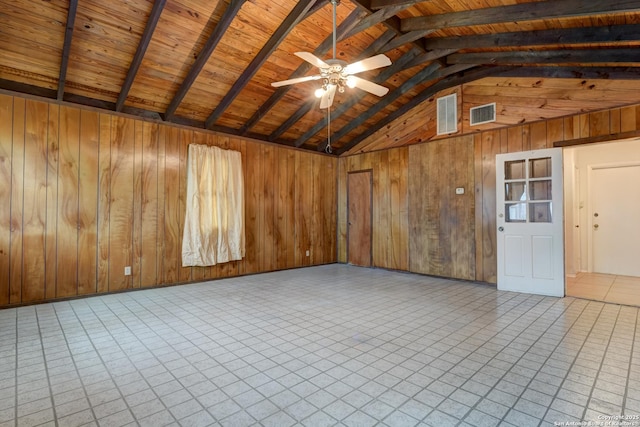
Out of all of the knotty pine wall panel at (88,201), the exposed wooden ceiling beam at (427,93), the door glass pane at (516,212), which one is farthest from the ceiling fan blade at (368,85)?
the knotty pine wall panel at (88,201)

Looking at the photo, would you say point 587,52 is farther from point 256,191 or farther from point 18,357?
point 18,357

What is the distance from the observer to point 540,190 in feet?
15.4

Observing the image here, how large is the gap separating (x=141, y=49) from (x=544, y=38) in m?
4.76

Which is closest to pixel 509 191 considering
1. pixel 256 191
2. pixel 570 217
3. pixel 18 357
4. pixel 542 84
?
pixel 542 84

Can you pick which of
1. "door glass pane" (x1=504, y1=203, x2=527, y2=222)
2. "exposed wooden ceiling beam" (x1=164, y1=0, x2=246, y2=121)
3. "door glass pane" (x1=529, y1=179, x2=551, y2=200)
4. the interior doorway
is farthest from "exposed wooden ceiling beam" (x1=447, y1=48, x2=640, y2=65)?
"exposed wooden ceiling beam" (x1=164, y1=0, x2=246, y2=121)

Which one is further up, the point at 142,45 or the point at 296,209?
the point at 142,45

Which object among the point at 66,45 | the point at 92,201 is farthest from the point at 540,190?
the point at 92,201

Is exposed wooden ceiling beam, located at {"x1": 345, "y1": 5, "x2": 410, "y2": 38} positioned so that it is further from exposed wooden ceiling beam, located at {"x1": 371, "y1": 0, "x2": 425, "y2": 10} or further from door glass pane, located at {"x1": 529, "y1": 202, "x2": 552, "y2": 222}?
door glass pane, located at {"x1": 529, "y1": 202, "x2": 552, "y2": 222}

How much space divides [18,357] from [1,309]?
1897 mm

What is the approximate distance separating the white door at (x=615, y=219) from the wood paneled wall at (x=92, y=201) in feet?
22.4

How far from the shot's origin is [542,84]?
4590mm

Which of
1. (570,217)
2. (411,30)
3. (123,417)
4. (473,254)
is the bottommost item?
(123,417)

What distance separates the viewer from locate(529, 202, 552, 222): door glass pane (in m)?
4.62

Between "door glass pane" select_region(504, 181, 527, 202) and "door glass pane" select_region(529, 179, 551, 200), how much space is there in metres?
0.09
